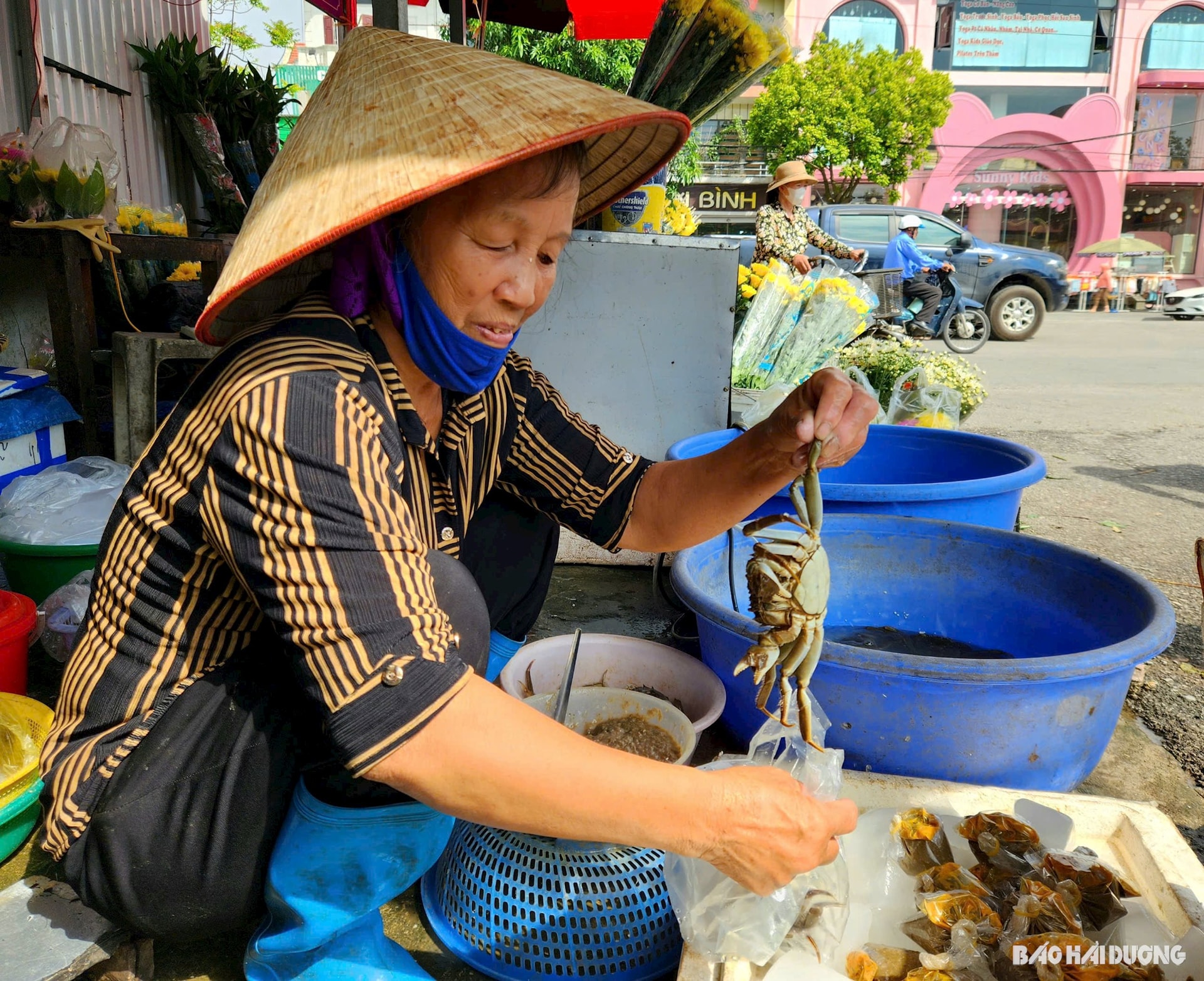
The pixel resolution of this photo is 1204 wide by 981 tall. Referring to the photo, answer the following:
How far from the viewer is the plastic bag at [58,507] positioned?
2.47 meters

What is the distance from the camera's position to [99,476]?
9.07 feet

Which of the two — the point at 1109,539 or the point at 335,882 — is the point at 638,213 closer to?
the point at 1109,539

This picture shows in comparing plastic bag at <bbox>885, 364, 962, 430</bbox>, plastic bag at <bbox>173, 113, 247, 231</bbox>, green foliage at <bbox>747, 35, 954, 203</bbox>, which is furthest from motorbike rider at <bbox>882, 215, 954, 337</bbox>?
green foliage at <bbox>747, 35, 954, 203</bbox>

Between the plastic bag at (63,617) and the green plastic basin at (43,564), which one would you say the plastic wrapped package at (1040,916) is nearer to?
the plastic bag at (63,617)

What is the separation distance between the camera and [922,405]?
3.88 metres

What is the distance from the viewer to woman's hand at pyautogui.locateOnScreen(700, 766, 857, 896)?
105 cm

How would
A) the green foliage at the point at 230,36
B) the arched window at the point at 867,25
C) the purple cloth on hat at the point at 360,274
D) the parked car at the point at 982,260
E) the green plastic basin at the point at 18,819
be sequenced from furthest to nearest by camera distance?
the arched window at the point at 867,25, the parked car at the point at 982,260, the green foliage at the point at 230,36, the green plastic basin at the point at 18,819, the purple cloth on hat at the point at 360,274

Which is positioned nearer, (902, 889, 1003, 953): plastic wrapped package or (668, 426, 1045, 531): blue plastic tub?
(902, 889, 1003, 953): plastic wrapped package

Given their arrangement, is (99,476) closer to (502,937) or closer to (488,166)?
(502,937)

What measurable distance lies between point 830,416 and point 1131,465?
17.2 feet

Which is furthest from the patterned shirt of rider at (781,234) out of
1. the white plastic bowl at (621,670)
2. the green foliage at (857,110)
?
the green foliage at (857,110)

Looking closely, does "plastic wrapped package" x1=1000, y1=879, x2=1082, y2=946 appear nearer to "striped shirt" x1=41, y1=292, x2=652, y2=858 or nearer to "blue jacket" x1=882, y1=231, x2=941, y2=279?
"striped shirt" x1=41, y1=292, x2=652, y2=858

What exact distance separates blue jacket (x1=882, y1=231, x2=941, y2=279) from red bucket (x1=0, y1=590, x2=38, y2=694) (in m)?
10.0

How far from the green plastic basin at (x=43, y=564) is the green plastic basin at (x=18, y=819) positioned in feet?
3.06
